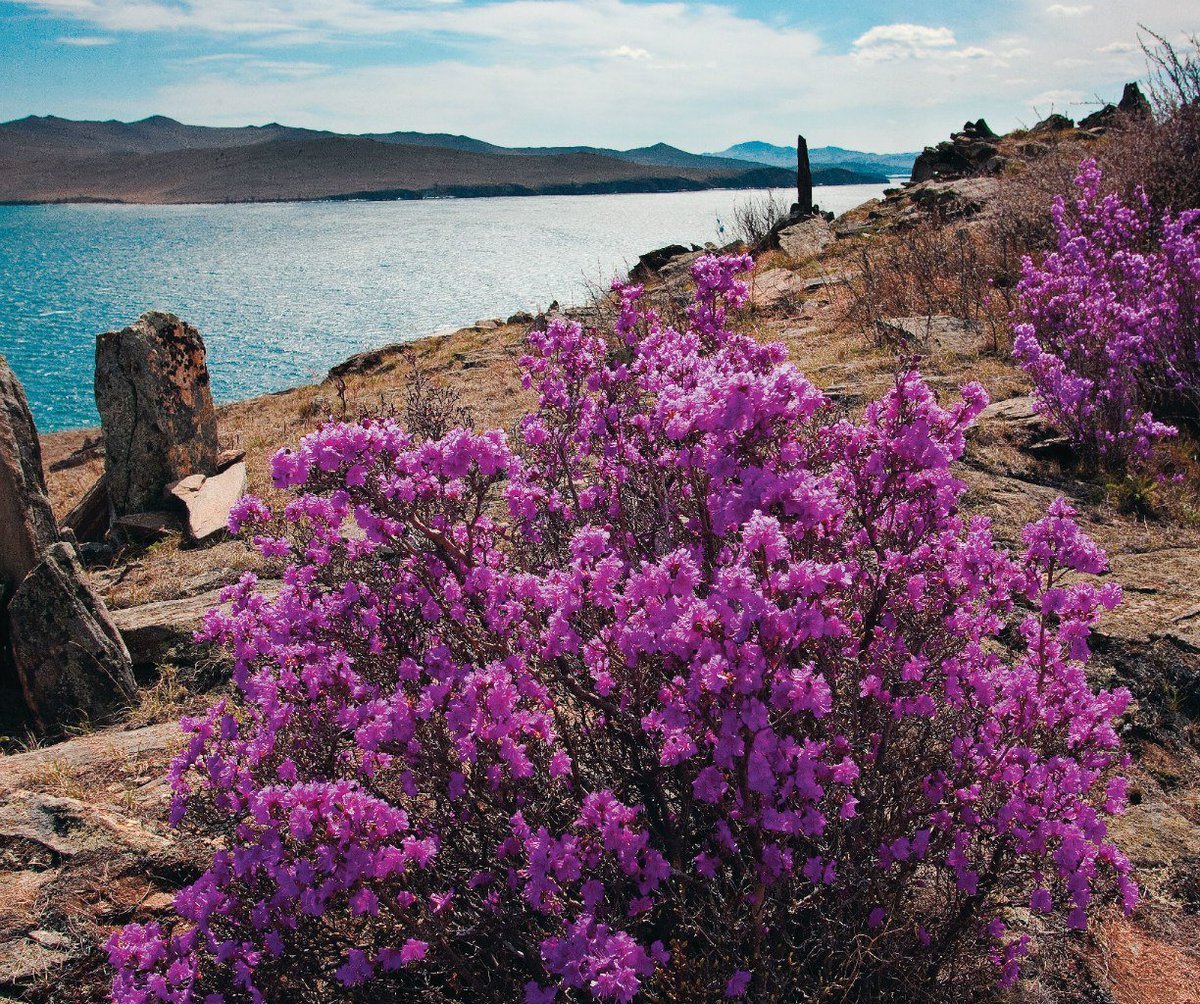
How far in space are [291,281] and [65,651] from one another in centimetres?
6207

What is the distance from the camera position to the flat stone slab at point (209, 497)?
922 cm

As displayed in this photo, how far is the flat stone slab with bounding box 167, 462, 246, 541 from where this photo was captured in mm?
9219

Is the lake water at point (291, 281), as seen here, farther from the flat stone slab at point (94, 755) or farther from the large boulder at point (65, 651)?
the flat stone slab at point (94, 755)

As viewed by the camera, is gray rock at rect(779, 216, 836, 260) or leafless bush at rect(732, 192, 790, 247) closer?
gray rock at rect(779, 216, 836, 260)

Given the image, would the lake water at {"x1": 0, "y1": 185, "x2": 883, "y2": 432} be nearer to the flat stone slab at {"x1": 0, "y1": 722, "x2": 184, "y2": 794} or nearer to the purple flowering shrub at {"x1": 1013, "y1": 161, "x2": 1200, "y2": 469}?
the purple flowering shrub at {"x1": 1013, "y1": 161, "x2": 1200, "y2": 469}

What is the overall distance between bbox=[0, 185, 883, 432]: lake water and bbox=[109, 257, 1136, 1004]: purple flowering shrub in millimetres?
14724

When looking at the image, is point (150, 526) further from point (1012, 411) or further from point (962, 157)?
point (962, 157)

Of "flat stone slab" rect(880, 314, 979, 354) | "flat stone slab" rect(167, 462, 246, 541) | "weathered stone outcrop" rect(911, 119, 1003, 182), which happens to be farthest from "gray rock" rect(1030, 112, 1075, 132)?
"flat stone slab" rect(167, 462, 246, 541)

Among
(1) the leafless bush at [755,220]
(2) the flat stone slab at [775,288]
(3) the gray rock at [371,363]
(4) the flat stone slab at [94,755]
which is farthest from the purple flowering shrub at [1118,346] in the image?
(1) the leafless bush at [755,220]

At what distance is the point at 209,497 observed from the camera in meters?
9.85

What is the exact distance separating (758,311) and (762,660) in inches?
542

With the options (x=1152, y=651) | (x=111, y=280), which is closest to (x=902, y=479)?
(x=1152, y=651)

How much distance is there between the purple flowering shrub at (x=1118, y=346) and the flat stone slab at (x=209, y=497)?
881 cm

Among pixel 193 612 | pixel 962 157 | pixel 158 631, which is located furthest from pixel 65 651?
pixel 962 157
